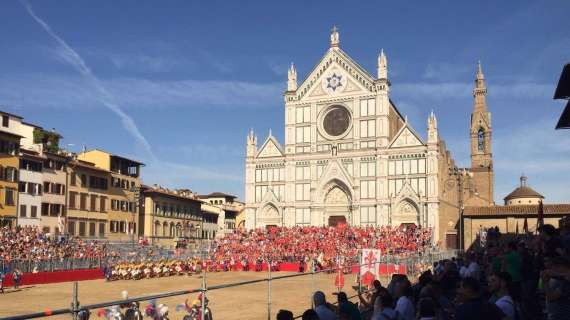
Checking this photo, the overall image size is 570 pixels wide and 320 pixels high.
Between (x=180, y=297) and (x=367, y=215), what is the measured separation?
37475 mm

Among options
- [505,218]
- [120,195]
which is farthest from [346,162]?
[120,195]

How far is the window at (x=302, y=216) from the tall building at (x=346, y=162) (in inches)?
4.5

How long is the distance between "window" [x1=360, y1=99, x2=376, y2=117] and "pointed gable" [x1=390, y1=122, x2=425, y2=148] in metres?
3.80

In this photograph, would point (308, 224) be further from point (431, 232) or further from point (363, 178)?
point (431, 232)

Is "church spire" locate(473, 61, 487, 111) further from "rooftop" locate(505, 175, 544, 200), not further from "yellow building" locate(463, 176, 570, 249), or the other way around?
"yellow building" locate(463, 176, 570, 249)

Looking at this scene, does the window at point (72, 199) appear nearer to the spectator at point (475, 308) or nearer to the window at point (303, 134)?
the window at point (303, 134)

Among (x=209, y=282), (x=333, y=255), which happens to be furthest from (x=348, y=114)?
(x=209, y=282)

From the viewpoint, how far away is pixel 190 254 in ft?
184

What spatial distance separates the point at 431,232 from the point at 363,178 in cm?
974

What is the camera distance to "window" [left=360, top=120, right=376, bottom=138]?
61.6m

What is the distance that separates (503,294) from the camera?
9.54 metres

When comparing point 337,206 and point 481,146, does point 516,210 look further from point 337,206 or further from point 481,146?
point 481,146

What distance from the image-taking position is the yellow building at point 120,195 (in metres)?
68.8

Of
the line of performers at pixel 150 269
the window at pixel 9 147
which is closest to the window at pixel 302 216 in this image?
the line of performers at pixel 150 269
